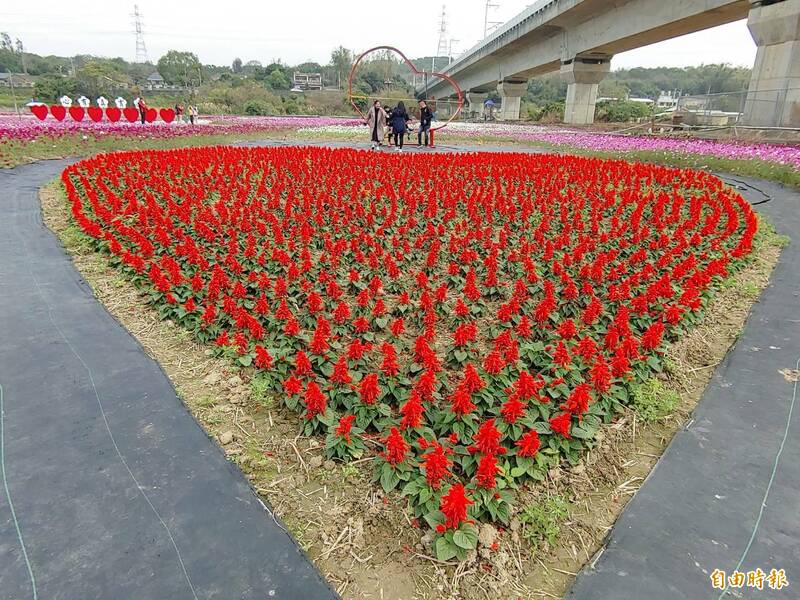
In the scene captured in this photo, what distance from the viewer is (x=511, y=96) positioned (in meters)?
48.5

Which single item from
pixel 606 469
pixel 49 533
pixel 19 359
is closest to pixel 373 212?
A: pixel 19 359

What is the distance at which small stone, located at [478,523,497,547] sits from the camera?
7.82 feet

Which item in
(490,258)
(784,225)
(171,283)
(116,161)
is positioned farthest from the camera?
(116,161)

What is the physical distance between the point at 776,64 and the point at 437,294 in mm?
19968

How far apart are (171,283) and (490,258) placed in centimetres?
325

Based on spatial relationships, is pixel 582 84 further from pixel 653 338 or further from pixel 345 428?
pixel 345 428

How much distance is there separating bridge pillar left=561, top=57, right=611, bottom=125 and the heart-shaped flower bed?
25.4m

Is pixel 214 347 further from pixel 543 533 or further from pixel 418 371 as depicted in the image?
pixel 543 533

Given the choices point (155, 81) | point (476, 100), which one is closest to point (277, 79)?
point (155, 81)

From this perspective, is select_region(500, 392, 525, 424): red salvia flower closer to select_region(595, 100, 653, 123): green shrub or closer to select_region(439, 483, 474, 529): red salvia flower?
select_region(439, 483, 474, 529): red salvia flower

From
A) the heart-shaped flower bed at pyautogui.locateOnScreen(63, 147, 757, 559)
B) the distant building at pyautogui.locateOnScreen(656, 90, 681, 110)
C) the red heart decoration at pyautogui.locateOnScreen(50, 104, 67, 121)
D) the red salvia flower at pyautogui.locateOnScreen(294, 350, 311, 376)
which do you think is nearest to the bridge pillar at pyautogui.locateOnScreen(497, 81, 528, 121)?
the distant building at pyautogui.locateOnScreen(656, 90, 681, 110)

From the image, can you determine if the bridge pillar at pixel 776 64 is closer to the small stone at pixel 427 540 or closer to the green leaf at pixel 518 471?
the green leaf at pixel 518 471

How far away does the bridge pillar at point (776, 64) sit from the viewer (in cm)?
1656

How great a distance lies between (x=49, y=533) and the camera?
7.35ft
